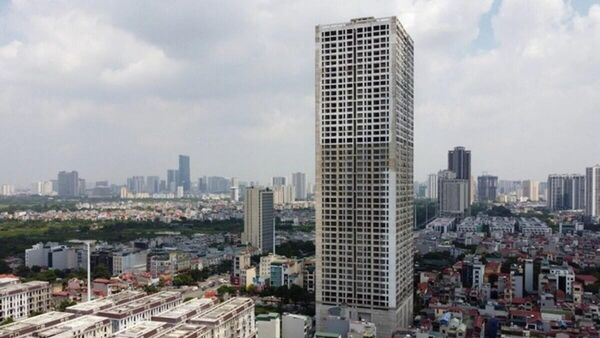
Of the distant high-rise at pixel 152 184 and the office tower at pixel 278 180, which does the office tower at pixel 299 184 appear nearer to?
the office tower at pixel 278 180

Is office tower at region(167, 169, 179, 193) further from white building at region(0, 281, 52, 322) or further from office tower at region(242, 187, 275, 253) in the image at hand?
white building at region(0, 281, 52, 322)

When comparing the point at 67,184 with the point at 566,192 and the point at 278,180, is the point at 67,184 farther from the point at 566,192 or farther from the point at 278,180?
the point at 566,192

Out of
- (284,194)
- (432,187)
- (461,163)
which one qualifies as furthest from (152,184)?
(461,163)

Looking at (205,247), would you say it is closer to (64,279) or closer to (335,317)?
(64,279)

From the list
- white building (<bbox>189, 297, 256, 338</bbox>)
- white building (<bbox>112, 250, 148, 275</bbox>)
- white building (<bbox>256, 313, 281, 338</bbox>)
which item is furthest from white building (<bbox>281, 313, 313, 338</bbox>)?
white building (<bbox>112, 250, 148, 275</bbox>)

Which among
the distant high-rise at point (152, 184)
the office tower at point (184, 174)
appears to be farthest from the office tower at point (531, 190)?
the distant high-rise at point (152, 184)

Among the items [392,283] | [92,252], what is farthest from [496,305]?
[92,252]
